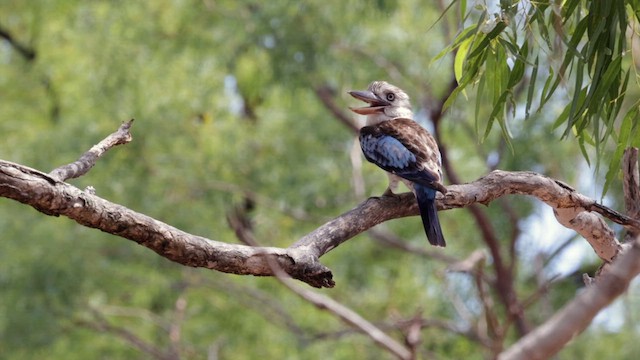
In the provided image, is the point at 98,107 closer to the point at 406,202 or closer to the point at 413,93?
the point at 413,93

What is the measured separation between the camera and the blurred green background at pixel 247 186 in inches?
387

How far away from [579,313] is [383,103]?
4.18 m

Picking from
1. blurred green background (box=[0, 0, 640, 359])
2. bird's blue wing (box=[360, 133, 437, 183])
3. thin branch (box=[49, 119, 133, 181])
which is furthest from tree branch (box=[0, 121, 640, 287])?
blurred green background (box=[0, 0, 640, 359])

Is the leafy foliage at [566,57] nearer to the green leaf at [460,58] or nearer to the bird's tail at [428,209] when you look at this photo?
the green leaf at [460,58]

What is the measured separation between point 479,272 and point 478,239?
5198mm

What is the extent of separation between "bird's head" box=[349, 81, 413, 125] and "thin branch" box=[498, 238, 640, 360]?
4.00 m

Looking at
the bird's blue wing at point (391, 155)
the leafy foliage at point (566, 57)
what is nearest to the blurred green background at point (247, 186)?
the bird's blue wing at point (391, 155)

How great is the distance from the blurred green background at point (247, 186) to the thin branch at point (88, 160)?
236 inches

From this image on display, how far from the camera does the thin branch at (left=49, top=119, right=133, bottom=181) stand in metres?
3.04

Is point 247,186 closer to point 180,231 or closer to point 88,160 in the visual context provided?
point 88,160

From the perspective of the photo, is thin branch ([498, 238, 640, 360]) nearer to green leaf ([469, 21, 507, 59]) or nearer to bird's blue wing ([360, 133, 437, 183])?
green leaf ([469, 21, 507, 59])

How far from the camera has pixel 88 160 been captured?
3289 millimetres

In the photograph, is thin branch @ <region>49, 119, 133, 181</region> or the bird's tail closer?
thin branch @ <region>49, 119, 133, 181</region>

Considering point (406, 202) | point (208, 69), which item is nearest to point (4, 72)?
point (208, 69)
